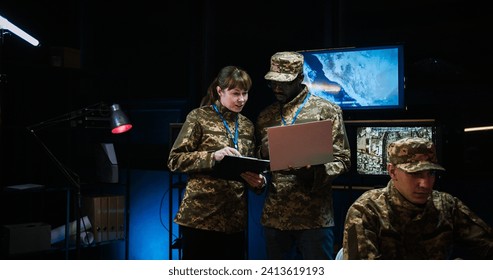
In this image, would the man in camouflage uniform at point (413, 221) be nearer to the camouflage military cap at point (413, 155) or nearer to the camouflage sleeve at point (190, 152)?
the camouflage military cap at point (413, 155)

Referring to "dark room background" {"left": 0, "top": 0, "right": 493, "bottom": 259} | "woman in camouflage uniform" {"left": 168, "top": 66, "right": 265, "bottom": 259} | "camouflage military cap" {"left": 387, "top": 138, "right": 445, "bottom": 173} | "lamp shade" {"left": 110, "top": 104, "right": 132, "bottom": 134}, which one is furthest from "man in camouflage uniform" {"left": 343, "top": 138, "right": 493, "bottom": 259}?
"lamp shade" {"left": 110, "top": 104, "right": 132, "bottom": 134}

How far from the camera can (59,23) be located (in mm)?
4973

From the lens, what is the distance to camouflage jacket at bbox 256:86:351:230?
2736mm

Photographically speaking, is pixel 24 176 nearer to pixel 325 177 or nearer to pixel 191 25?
pixel 191 25

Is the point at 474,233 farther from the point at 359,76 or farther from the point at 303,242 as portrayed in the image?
the point at 359,76

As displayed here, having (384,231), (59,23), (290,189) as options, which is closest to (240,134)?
(290,189)

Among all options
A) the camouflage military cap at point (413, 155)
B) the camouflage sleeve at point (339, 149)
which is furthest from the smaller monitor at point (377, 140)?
the camouflage military cap at point (413, 155)

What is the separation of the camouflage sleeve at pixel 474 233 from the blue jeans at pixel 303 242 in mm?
859

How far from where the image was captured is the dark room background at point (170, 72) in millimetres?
3797

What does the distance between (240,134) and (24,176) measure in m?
2.29

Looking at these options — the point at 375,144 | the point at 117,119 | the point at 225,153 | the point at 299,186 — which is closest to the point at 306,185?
the point at 299,186

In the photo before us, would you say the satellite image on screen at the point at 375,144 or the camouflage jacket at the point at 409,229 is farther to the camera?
the satellite image on screen at the point at 375,144

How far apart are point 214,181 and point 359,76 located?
1342 mm

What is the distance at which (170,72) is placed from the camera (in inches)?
186
